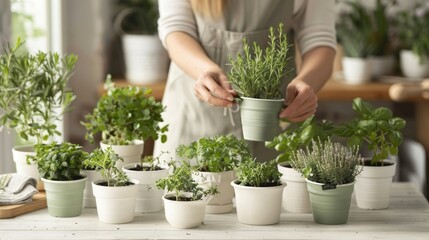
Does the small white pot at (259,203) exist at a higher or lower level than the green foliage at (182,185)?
lower

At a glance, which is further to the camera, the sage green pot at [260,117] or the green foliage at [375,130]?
the green foliage at [375,130]

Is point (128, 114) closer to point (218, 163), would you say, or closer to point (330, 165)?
point (218, 163)

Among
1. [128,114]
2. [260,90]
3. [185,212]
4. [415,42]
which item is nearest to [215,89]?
[260,90]

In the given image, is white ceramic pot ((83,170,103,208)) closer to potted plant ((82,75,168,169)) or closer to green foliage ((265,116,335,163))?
potted plant ((82,75,168,169))

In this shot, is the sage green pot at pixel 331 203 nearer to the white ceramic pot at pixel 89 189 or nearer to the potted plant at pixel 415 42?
the white ceramic pot at pixel 89 189

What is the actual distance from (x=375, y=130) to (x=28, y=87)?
976 millimetres

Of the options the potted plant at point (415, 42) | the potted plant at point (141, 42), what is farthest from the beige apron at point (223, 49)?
the potted plant at point (415, 42)

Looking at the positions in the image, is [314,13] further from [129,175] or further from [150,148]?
[150,148]

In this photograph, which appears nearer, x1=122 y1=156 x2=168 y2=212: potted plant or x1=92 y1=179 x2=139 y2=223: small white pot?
x1=92 y1=179 x2=139 y2=223: small white pot

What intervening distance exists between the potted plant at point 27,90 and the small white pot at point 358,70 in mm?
2333

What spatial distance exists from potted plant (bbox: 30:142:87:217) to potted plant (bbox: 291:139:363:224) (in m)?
0.59

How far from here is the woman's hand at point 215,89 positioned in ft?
6.86

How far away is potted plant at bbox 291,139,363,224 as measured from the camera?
1.98 meters

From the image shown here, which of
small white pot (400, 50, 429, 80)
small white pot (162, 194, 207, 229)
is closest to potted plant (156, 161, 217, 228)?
small white pot (162, 194, 207, 229)
